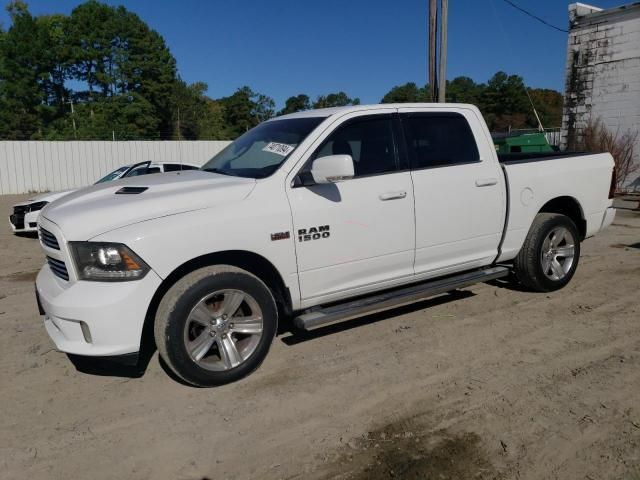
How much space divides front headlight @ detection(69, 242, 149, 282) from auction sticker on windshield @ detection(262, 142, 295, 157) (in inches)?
56.0

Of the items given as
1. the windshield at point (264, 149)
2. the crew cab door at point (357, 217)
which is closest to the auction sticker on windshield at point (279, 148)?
the windshield at point (264, 149)

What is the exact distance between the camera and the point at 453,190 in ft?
15.2

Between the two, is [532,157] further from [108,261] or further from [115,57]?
[115,57]

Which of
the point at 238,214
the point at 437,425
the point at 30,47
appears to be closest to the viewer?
the point at 437,425

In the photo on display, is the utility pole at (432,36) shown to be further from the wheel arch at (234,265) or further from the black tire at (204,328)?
the black tire at (204,328)

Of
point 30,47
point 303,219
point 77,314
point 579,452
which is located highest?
point 30,47

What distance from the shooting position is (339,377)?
151 inches

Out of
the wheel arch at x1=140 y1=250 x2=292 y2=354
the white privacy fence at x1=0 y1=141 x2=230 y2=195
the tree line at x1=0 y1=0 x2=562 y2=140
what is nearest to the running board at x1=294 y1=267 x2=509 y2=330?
the wheel arch at x1=140 y1=250 x2=292 y2=354

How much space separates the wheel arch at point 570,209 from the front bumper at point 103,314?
421 centimetres

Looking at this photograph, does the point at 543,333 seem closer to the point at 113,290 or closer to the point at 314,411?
the point at 314,411

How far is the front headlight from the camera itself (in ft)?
10.8

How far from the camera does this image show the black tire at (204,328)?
3.44 m

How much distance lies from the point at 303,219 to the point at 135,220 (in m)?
1.17

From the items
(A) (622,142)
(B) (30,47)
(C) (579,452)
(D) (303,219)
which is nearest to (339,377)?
(D) (303,219)
